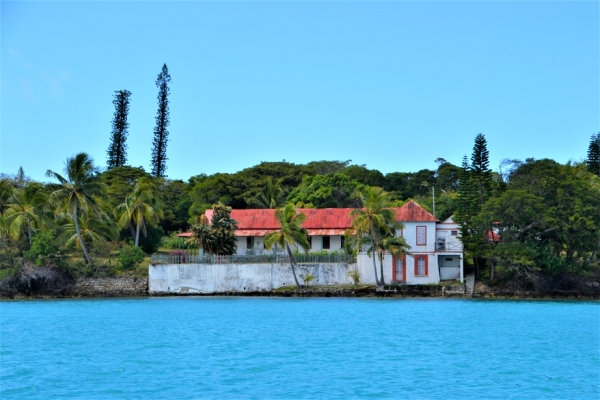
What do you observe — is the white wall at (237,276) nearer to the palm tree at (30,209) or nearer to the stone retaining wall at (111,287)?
the stone retaining wall at (111,287)

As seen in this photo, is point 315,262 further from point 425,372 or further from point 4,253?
point 425,372

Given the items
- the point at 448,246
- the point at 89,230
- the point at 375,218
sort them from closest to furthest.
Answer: the point at 375,218 < the point at 448,246 < the point at 89,230

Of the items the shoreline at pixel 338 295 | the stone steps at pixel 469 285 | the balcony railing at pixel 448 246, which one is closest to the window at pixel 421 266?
the balcony railing at pixel 448 246

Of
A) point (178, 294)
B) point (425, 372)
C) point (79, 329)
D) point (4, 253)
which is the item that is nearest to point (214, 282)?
point (178, 294)

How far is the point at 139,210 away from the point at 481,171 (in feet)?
71.1

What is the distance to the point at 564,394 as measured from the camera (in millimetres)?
18469

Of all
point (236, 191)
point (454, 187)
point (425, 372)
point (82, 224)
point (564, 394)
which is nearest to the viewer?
point (564, 394)

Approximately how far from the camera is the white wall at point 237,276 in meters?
45.8

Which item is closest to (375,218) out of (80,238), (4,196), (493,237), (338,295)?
(338,295)

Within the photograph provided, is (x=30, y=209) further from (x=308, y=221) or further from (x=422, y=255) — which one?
(x=422, y=255)

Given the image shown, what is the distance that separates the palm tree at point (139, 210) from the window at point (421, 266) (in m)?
17.5

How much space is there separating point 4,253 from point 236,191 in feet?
68.2

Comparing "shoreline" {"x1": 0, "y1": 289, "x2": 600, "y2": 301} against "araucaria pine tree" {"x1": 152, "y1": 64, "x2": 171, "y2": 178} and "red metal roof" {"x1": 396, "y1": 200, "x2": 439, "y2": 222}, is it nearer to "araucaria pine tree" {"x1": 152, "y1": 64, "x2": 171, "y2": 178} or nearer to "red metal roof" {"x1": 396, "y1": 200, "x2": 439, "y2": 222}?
"red metal roof" {"x1": 396, "y1": 200, "x2": 439, "y2": 222}

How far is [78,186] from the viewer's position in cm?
4669
